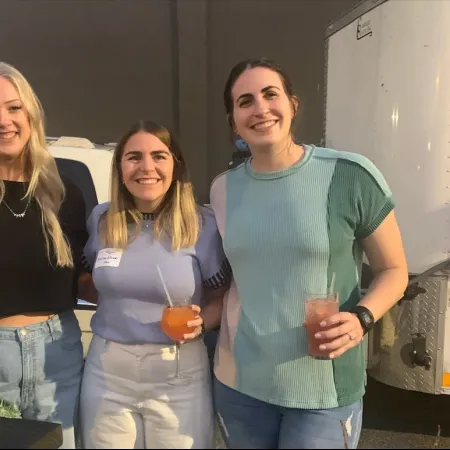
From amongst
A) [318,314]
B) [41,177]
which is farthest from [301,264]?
[41,177]

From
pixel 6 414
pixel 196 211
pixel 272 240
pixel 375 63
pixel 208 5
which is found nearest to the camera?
pixel 272 240

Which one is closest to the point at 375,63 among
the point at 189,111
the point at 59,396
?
the point at 59,396

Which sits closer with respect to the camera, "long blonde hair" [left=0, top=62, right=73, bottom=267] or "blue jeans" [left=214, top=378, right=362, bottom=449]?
"blue jeans" [left=214, top=378, right=362, bottom=449]

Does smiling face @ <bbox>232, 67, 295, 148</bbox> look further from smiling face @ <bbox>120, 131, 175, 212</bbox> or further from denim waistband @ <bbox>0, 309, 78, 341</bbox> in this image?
denim waistband @ <bbox>0, 309, 78, 341</bbox>

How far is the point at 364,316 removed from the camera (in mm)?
1700

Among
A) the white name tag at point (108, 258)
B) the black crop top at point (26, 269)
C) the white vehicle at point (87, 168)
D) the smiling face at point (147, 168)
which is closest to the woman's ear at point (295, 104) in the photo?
the smiling face at point (147, 168)

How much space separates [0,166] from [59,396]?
98cm

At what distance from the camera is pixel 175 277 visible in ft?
6.50

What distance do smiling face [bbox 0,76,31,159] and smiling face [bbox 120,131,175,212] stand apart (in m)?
0.43

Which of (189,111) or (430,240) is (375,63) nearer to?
(430,240)

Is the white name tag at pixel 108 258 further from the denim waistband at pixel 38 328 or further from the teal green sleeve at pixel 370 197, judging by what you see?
the teal green sleeve at pixel 370 197

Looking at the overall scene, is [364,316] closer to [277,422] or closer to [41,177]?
[277,422]

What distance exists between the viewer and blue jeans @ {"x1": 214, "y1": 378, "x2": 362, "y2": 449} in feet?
5.48

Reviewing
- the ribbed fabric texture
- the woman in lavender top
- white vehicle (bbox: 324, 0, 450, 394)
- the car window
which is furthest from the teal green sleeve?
the car window
